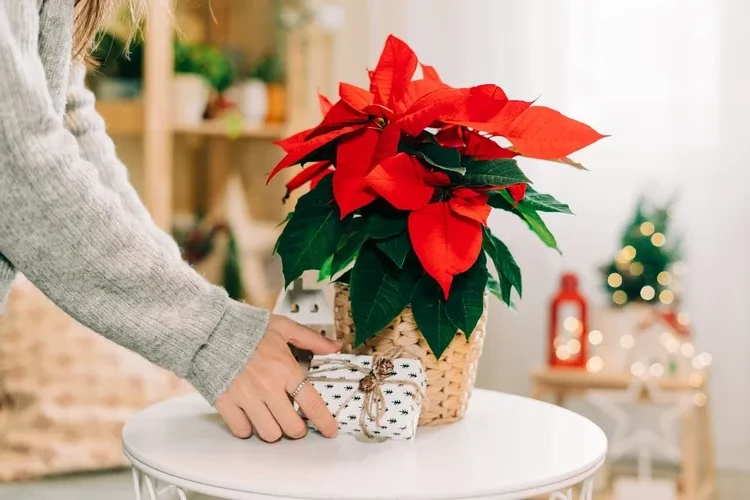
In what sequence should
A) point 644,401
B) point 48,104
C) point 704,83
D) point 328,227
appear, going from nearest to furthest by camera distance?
point 48,104 → point 328,227 → point 644,401 → point 704,83

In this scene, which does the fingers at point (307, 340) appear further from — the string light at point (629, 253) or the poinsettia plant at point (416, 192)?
the string light at point (629, 253)

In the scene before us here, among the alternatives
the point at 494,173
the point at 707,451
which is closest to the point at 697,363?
the point at 707,451

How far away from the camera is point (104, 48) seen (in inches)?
99.9

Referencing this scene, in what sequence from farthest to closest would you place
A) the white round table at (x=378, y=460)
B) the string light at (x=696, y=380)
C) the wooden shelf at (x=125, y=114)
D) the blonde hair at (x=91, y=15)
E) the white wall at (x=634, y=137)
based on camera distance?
the wooden shelf at (x=125, y=114)
the white wall at (x=634, y=137)
the string light at (x=696, y=380)
the blonde hair at (x=91, y=15)
the white round table at (x=378, y=460)

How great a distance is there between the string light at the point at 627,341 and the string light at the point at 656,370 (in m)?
0.07

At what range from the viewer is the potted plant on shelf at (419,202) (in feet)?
2.61

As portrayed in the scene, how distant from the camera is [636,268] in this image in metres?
2.15

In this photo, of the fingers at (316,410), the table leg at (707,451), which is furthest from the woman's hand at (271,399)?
the table leg at (707,451)

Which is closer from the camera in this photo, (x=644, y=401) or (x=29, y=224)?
(x=29, y=224)

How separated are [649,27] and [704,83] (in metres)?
0.21

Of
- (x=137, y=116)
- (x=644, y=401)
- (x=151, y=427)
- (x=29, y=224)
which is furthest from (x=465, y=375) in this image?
(x=137, y=116)

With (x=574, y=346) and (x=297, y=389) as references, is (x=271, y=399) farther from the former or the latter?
(x=574, y=346)

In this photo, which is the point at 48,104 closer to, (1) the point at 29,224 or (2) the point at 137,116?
(1) the point at 29,224

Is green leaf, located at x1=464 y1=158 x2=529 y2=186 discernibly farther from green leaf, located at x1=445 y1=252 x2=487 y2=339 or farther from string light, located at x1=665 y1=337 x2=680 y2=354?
string light, located at x1=665 y1=337 x2=680 y2=354
